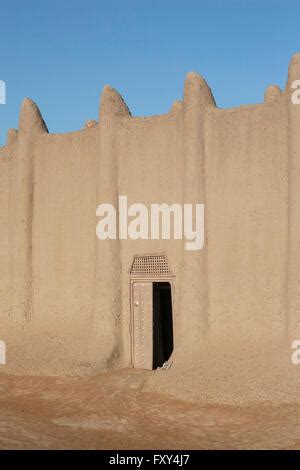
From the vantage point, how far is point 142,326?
43.1 ft

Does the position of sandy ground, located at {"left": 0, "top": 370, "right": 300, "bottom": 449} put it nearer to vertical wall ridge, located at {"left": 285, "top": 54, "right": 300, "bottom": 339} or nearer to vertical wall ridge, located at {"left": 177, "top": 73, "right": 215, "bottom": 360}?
vertical wall ridge, located at {"left": 177, "top": 73, "right": 215, "bottom": 360}

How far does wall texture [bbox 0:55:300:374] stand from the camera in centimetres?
1141

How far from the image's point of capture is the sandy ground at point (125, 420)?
8.50 metres

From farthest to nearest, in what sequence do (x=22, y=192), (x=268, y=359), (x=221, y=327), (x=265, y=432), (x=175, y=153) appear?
(x=22, y=192) → (x=175, y=153) → (x=221, y=327) → (x=268, y=359) → (x=265, y=432)

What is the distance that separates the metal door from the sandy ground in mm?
753

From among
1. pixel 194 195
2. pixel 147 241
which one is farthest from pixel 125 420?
pixel 194 195

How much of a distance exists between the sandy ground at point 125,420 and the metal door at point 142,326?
0.75 metres

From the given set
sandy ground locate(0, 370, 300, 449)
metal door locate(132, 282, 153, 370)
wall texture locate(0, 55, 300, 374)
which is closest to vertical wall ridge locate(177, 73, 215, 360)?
wall texture locate(0, 55, 300, 374)

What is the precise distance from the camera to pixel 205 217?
12219 millimetres

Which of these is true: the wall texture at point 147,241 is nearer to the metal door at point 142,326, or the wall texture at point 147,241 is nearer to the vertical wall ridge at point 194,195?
the vertical wall ridge at point 194,195

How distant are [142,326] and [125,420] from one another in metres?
3.52

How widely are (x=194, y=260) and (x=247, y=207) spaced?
157cm
